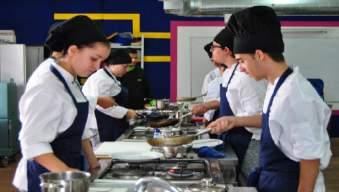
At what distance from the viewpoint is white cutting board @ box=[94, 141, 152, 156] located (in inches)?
102

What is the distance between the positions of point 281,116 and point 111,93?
2639mm

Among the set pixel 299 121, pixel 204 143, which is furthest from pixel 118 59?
pixel 299 121

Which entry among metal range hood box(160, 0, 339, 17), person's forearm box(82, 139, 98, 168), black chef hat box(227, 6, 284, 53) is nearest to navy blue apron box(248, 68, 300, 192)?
black chef hat box(227, 6, 284, 53)

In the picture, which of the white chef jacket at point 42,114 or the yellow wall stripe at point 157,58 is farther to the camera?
the yellow wall stripe at point 157,58

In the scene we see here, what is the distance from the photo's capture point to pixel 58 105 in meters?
1.92

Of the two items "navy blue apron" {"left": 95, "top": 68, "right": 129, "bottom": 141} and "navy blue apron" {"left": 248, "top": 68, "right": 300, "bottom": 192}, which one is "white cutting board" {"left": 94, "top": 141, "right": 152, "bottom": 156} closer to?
"navy blue apron" {"left": 248, "top": 68, "right": 300, "bottom": 192}

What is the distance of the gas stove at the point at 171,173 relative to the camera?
72.2 inches

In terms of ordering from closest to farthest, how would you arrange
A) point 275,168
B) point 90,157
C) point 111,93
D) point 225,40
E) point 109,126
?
point 275,168 < point 90,157 < point 225,40 < point 109,126 < point 111,93

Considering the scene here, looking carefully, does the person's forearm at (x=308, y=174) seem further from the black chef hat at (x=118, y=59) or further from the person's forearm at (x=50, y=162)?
the black chef hat at (x=118, y=59)

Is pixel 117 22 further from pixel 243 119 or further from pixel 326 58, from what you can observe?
pixel 243 119

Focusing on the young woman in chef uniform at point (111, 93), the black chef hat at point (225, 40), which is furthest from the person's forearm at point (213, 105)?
the black chef hat at point (225, 40)

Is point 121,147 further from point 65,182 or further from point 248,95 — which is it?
→ point 65,182

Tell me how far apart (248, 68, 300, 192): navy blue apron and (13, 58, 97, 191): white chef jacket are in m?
0.70

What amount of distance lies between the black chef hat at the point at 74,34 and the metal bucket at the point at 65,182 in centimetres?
64
